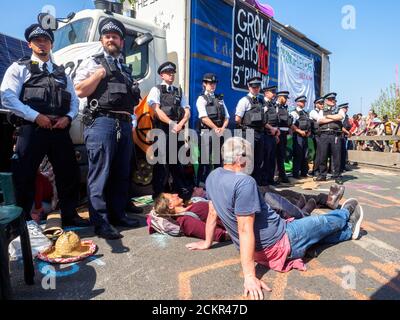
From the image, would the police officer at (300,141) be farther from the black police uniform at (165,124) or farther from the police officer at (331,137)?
the black police uniform at (165,124)

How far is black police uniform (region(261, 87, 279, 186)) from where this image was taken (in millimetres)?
6309

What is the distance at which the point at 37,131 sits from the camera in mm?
3205

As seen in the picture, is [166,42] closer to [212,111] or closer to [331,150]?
[212,111]

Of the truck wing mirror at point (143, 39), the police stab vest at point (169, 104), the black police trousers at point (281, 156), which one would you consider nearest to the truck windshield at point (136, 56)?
the truck wing mirror at point (143, 39)

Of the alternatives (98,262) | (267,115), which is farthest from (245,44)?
(98,262)

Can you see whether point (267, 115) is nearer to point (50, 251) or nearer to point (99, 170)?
point (99, 170)

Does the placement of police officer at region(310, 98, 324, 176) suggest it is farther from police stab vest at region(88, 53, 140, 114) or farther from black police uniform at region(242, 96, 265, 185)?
police stab vest at region(88, 53, 140, 114)

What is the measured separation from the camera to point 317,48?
991 centimetres

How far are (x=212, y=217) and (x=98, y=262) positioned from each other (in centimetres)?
99

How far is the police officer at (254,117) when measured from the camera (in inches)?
232

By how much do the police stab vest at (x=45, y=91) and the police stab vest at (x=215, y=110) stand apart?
98.2 inches

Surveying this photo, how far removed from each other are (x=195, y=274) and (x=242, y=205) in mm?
655

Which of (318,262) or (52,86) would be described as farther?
(52,86)

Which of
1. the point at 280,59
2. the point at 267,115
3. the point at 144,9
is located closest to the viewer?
the point at 144,9
